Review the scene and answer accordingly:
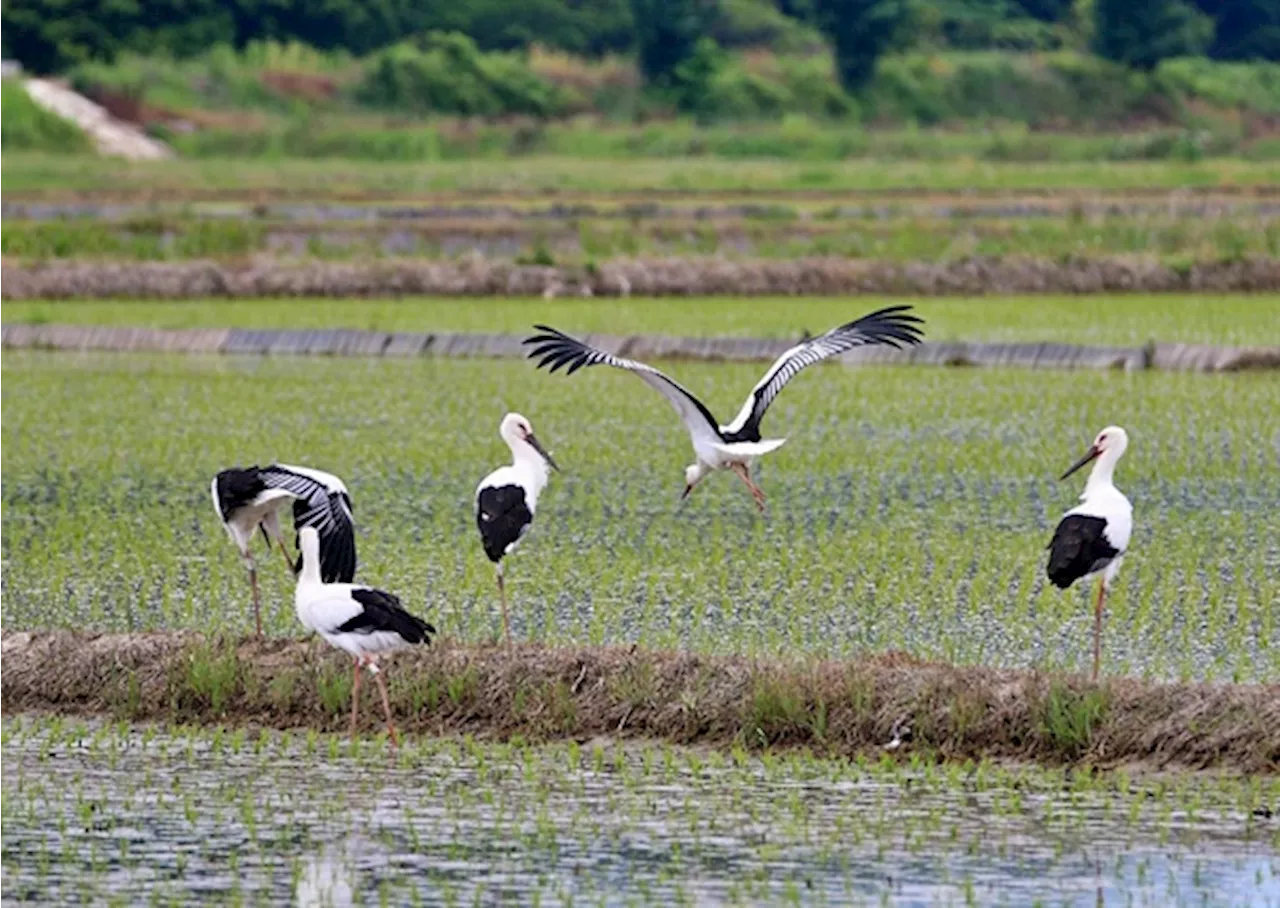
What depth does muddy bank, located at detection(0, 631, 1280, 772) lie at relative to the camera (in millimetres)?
9094

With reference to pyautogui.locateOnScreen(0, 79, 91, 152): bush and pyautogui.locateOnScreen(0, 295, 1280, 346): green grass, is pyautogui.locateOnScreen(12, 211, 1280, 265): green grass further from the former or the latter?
pyautogui.locateOnScreen(0, 79, 91, 152): bush

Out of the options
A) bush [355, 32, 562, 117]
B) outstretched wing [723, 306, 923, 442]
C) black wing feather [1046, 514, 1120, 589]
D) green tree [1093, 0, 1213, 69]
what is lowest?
black wing feather [1046, 514, 1120, 589]

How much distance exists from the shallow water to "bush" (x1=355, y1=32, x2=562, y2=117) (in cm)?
5630

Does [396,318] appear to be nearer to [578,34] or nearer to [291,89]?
[291,89]

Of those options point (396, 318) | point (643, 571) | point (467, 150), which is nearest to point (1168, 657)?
point (643, 571)

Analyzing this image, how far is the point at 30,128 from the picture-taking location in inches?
2199

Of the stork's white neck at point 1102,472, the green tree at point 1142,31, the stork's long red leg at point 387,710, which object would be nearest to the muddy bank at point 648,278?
the stork's white neck at point 1102,472

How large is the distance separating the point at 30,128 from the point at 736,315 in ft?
103

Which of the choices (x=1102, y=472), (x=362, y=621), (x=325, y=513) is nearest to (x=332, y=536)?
(x=325, y=513)

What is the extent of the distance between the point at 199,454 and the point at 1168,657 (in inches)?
358

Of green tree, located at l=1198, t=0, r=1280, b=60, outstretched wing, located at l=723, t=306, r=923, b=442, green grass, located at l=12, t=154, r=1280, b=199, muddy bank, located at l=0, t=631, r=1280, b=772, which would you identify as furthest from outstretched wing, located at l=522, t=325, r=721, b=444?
green tree, located at l=1198, t=0, r=1280, b=60

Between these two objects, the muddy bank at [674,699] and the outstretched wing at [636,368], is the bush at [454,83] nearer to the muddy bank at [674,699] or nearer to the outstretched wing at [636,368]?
the outstretched wing at [636,368]

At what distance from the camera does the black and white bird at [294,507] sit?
10.0 meters

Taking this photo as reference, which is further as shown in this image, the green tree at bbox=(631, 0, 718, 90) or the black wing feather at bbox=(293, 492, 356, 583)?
the green tree at bbox=(631, 0, 718, 90)
